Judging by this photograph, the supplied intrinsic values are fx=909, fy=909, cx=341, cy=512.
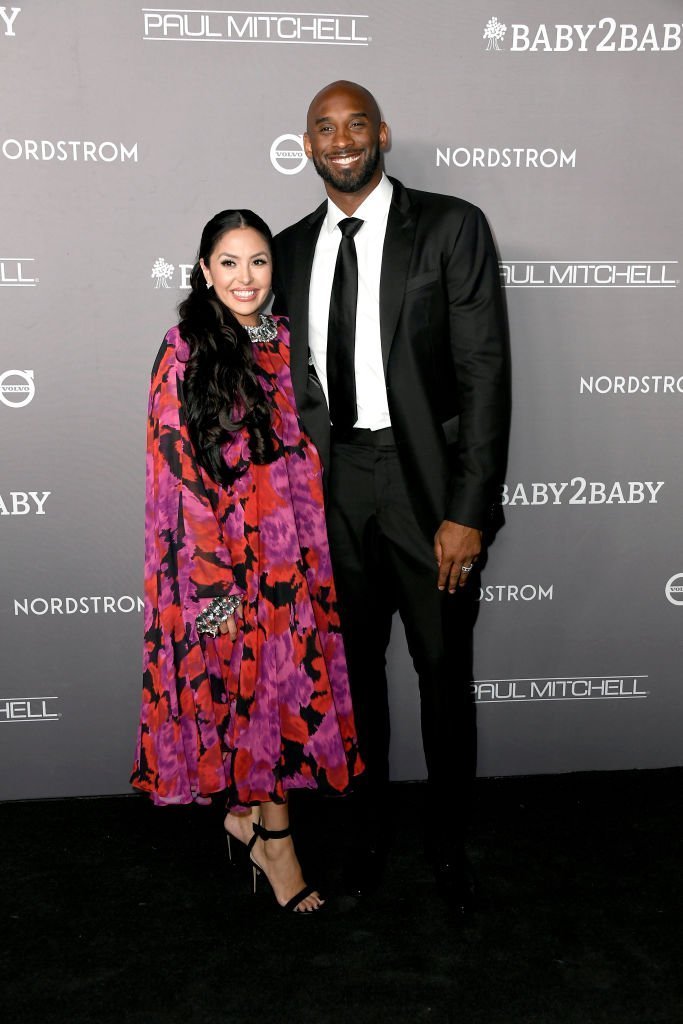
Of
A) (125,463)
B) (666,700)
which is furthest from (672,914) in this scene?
(125,463)

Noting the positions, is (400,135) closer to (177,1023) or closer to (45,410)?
(45,410)

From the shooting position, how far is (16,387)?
269 centimetres

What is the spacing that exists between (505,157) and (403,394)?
2.97 feet

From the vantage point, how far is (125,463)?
109 inches

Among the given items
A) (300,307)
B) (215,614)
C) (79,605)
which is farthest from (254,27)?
(79,605)

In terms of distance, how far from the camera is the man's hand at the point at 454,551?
2221mm

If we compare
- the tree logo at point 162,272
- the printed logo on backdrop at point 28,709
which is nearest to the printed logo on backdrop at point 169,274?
the tree logo at point 162,272

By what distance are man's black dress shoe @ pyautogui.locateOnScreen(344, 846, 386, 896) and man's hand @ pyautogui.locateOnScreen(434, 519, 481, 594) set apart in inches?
29.8

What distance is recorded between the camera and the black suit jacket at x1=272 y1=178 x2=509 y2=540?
7.18ft

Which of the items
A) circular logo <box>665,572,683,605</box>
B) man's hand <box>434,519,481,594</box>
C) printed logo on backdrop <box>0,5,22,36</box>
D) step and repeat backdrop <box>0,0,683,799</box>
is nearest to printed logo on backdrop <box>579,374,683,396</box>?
step and repeat backdrop <box>0,0,683,799</box>

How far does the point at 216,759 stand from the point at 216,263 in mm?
1223

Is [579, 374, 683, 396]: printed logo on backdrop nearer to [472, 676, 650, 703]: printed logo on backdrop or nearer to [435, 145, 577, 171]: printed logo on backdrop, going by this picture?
[435, 145, 577, 171]: printed logo on backdrop

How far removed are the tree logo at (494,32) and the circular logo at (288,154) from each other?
0.59 meters

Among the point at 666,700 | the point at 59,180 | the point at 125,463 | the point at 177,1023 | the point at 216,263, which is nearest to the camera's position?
the point at 177,1023
